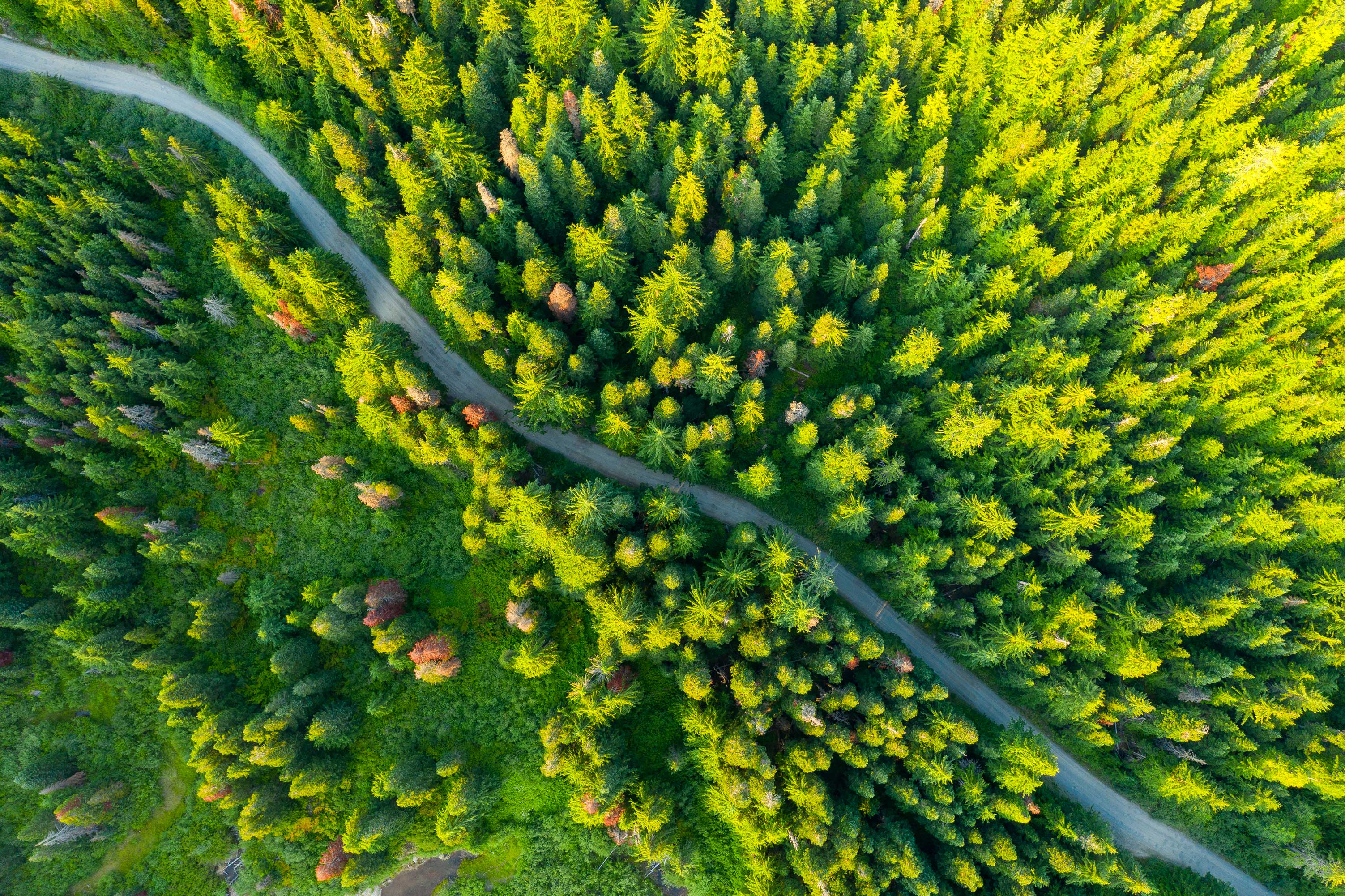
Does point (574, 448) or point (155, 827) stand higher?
point (574, 448)

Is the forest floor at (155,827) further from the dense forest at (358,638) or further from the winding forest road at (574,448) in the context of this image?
the winding forest road at (574,448)

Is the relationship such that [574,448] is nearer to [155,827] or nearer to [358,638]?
[358,638]

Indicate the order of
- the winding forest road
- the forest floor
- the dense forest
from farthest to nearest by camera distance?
the winding forest road
the forest floor
the dense forest

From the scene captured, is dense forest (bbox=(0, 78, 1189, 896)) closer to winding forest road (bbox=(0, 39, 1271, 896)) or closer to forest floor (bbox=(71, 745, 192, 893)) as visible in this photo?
forest floor (bbox=(71, 745, 192, 893))

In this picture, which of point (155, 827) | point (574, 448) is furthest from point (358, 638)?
point (574, 448)

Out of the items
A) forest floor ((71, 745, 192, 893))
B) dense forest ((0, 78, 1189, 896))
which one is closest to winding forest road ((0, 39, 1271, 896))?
dense forest ((0, 78, 1189, 896))

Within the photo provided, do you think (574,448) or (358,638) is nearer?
(358,638)
